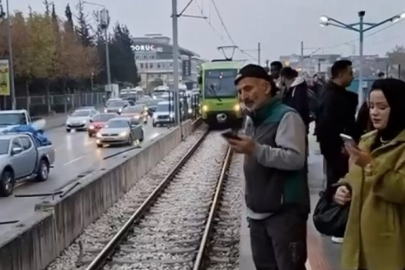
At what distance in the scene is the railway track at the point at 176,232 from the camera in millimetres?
10680

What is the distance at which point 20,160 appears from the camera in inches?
822

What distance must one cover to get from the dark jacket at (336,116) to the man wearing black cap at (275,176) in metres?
2.73

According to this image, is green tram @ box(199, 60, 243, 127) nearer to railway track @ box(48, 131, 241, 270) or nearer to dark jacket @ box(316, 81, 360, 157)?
railway track @ box(48, 131, 241, 270)

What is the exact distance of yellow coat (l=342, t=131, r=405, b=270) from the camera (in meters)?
3.73

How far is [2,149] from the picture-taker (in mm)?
20656

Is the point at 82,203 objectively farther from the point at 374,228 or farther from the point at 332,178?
the point at 374,228

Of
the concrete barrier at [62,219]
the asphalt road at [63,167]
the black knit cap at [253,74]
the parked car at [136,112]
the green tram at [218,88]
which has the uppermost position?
the black knit cap at [253,74]

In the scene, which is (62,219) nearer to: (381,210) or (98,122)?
(381,210)

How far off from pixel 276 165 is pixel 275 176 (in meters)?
0.13

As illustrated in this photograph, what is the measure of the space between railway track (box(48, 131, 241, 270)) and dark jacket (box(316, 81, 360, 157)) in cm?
292

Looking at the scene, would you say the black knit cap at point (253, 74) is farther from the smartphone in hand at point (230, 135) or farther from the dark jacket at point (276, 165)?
the smartphone in hand at point (230, 135)

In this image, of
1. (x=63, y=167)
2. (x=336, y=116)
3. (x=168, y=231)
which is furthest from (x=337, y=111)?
(x=63, y=167)

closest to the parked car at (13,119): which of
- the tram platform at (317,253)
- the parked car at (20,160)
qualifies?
the parked car at (20,160)

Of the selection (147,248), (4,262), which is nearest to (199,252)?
(147,248)
